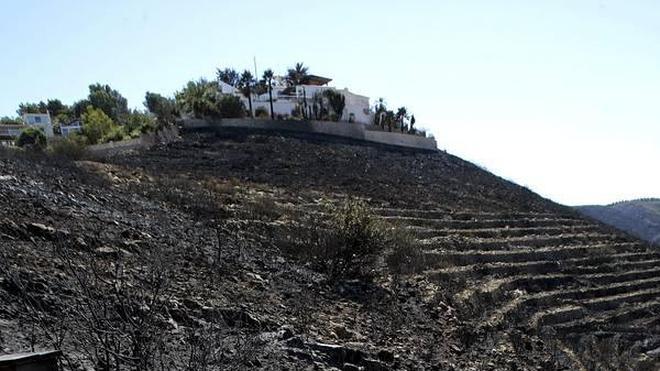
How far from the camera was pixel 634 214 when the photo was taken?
235 feet

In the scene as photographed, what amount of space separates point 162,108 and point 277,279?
44.5 metres

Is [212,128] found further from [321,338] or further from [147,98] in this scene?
[321,338]

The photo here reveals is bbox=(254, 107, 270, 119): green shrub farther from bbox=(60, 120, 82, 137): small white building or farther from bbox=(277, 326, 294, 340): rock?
bbox=(277, 326, 294, 340): rock

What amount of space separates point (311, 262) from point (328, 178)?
1571cm

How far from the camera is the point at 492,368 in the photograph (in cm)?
1113

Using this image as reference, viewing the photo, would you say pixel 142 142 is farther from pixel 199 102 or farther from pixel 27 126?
pixel 27 126

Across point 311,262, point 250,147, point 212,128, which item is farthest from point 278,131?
point 311,262

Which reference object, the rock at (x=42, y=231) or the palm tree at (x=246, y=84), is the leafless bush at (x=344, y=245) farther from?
the palm tree at (x=246, y=84)

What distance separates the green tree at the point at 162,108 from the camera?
43.6m

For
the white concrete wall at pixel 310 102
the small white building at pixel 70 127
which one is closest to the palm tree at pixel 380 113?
the white concrete wall at pixel 310 102

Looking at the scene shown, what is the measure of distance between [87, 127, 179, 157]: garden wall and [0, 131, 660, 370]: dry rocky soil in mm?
3325

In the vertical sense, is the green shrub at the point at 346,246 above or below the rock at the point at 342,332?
above

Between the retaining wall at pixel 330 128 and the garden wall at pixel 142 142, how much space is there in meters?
4.43

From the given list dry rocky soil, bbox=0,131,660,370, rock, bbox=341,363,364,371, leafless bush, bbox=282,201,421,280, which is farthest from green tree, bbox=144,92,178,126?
rock, bbox=341,363,364,371
